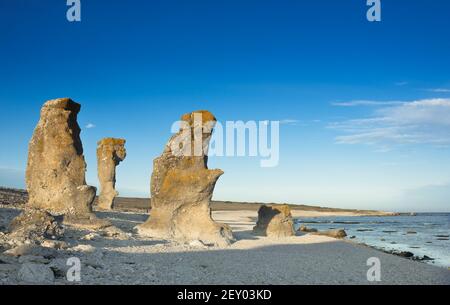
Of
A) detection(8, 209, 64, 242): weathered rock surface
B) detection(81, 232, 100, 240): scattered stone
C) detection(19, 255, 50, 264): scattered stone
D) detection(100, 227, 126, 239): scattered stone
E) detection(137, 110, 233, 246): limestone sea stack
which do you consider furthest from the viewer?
detection(137, 110, 233, 246): limestone sea stack

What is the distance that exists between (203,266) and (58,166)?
14045mm

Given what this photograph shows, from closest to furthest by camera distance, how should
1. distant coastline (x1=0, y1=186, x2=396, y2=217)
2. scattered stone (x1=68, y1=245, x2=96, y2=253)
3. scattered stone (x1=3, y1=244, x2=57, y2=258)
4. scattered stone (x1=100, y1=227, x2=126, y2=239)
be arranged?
1. scattered stone (x1=3, y1=244, x2=57, y2=258)
2. scattered stone (x1=68, y1=245, x2=96, y2=253)
3. scattered stone (x1=100, y1=227, x2=126, y2=239)
4. distant coastline (x1=0, y1=186, x2=396, y2=217)

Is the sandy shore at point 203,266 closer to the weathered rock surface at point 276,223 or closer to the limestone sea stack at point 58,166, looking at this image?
the limestone sea stack at point 58,166

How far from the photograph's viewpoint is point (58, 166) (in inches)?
952

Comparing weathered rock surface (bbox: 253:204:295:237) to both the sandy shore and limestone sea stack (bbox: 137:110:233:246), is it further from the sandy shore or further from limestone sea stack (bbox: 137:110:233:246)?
the sandy shore

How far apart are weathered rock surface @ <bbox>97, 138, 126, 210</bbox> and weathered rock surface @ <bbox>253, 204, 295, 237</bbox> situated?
1893 centimetres

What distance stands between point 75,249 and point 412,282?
1128cm

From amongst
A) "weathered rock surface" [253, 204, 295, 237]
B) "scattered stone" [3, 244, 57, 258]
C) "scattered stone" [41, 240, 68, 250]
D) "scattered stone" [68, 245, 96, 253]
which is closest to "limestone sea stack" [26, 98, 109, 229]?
"scattered stone" [41, 240, 68, 250]

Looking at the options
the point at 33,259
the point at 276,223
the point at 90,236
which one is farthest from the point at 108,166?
the point at 33,259

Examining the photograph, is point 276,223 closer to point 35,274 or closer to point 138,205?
point 35,274

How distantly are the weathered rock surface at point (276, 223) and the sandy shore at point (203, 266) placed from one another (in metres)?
8.31

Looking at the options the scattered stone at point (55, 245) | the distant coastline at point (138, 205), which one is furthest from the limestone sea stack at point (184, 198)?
the distant coastline at point (138, 205)

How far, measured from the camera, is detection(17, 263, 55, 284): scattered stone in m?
9.29

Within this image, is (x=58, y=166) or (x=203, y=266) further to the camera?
(x=58, y=166)
